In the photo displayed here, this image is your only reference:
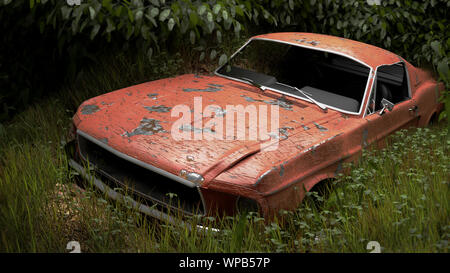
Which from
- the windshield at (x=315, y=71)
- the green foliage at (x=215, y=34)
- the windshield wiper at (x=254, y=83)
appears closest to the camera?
the windshield wiper at (x=254, y=83)

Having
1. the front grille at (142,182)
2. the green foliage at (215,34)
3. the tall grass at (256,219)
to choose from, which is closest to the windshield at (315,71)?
the green foliage at (215,34)

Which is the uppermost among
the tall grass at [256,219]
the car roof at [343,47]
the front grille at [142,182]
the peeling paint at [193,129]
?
the car roof at [343,47]

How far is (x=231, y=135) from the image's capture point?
9.73 ft

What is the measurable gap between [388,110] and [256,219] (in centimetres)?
200

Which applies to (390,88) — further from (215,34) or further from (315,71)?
(215,34)

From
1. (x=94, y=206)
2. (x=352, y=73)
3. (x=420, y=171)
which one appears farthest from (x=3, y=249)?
(x=352, y=73)

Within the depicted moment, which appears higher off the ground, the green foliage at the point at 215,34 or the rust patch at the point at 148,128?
the green foliage at the point at 215,34

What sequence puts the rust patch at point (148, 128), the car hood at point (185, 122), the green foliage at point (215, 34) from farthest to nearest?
the green foliage at point (215, 34) → the rust patch at point (148, 128) → the car hood at point (185, 122)

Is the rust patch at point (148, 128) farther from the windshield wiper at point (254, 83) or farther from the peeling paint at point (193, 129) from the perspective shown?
the windshield wiper at point (254, 83)

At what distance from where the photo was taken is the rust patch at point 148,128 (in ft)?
9.69

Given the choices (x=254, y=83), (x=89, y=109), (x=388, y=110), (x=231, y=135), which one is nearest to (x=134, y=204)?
(x=231, y=135)

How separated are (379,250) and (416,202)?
23.3 inches

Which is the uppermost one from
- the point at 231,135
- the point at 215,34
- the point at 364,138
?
the point at 215,34
